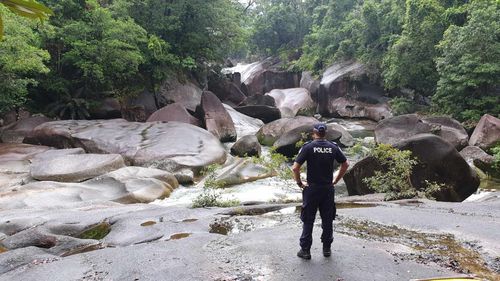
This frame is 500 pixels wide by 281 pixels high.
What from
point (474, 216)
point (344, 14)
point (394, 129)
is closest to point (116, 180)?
point (474, 216)

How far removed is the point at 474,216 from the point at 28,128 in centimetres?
1825

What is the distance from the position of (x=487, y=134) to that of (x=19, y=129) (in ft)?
66.2

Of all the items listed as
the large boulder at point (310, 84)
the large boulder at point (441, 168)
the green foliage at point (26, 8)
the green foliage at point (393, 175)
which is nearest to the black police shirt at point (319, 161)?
the green foliage at point (26, 8)

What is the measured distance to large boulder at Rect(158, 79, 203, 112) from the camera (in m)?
25.9

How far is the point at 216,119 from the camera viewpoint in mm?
21656

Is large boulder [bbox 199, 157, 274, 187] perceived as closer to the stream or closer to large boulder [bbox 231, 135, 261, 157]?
the stream

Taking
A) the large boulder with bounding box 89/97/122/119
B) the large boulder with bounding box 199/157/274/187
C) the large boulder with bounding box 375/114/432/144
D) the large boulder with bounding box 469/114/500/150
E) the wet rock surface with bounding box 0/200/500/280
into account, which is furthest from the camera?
the large boulder with bounding box 89/97/122/119

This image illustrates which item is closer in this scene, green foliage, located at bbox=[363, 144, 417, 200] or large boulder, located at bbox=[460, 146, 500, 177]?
green foliage, located at bbox=[363, 144, 417, 200]

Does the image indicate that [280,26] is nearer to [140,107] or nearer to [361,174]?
[140,107]

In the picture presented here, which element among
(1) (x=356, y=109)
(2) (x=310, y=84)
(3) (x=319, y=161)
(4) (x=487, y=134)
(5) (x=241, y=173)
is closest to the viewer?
(3) (x=319, y=161)

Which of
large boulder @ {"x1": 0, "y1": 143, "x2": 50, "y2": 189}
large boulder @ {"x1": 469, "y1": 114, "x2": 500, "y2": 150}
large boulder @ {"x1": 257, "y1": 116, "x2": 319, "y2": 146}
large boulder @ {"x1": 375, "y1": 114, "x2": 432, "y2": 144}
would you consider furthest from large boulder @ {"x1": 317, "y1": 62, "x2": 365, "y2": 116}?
large boulder @ {"x1": 0, "y1": 143, "x2": 50, "y2": 189}

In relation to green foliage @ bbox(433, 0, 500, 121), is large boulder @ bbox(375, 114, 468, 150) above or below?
below

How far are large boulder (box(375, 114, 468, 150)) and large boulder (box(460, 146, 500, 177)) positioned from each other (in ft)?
4.29

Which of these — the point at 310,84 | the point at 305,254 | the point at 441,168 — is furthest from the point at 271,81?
the point at 305,254
